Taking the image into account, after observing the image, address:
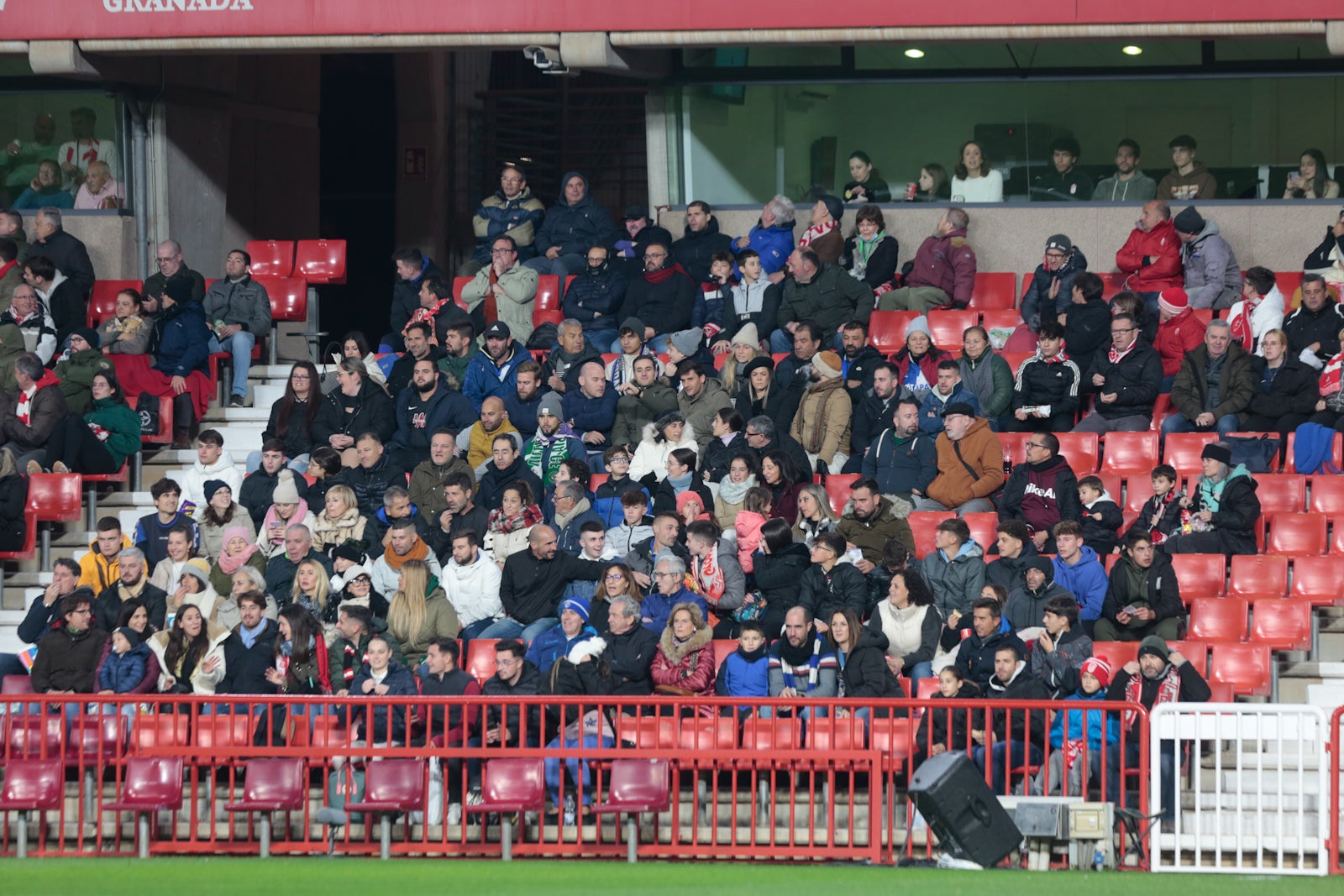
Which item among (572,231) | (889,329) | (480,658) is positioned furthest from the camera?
(572,231)

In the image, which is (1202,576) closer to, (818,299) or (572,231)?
(818,299)

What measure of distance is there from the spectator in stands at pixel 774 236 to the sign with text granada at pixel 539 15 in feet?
4.93

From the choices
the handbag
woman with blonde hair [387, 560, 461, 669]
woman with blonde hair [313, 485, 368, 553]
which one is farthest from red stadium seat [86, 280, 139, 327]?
woman with blonde hair [387, 560, 461, 669]

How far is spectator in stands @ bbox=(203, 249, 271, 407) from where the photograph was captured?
1705cm

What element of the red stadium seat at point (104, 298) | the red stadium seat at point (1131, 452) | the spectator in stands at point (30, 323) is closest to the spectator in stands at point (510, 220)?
the red stadium seat at point (104, 298)

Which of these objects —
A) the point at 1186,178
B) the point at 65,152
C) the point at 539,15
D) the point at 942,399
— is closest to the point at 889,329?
the point at 942,399

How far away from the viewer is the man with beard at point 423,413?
15.1 metres

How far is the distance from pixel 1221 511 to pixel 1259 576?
49 centimetres

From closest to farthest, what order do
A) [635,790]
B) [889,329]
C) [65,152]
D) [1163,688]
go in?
1. [635,790]
2. [1163,688]
3. [889,329]
4. [65,152]

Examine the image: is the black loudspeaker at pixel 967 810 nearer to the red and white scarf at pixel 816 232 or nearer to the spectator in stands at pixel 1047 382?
the spectator in stands at pixel 1047 382

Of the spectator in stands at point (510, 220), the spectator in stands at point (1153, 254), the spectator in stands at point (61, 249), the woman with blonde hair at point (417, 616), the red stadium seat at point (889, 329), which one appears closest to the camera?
the woman with blonde hair at point (417, 616)

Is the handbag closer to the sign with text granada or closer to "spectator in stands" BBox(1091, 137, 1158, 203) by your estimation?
the sign with text granada

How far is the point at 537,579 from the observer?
1298 cm

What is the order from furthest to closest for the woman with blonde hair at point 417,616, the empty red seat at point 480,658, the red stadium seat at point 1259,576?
the red stadium seat at point 1259,576 → the woman with blonde hair at point 417,616 → the empty red seat at point 480,658
